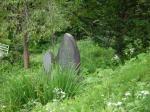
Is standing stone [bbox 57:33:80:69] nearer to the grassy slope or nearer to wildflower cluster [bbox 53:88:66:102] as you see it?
the grassy slope

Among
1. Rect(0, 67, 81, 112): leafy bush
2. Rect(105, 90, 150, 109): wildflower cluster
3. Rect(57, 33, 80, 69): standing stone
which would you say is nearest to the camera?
Rect(105, 90, 150, 109): wildflower cluster

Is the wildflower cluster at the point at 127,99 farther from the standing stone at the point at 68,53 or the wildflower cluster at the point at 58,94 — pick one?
the standing stone at the point at 68,53

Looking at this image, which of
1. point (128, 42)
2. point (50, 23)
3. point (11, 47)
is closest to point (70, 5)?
point (50, 23)

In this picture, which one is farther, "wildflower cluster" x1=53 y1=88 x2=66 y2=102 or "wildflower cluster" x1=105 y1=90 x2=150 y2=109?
"wildflower cluster" x1=53 y1=88 x2=66 y2=102

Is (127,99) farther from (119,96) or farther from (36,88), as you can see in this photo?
→ (36,88)

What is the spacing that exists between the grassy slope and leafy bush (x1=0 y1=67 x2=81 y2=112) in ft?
1.06

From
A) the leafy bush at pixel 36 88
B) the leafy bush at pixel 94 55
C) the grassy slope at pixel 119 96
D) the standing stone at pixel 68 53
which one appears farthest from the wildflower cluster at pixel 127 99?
the leafy bush at pixel 94 55

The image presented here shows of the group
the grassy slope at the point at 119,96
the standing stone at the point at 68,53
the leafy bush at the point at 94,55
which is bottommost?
the leafy bush at the point at 94,55

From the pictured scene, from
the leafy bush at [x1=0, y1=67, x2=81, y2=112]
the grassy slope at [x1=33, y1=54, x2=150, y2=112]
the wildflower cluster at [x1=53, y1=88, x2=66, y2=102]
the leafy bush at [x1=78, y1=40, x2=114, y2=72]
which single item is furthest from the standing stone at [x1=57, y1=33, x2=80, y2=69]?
the wildflower cluster at [x1=53, y1=88, x2=66, y2=102]

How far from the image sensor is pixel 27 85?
7.43 metres

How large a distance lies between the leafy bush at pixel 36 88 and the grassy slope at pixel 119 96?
323 mm

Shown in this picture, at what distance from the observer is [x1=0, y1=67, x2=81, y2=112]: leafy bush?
7243 millimetres

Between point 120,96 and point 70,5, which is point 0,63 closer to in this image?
point 70,5

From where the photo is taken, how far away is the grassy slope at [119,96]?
5.16 m
